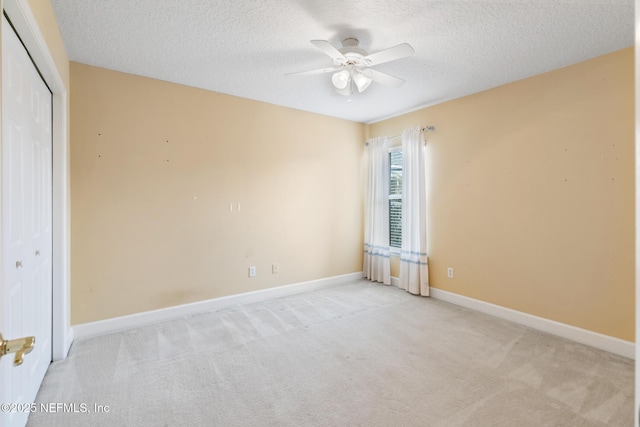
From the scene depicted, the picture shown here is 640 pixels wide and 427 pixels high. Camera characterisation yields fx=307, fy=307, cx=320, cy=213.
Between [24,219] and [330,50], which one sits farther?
[330,50]

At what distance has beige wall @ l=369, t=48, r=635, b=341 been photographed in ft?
8.30

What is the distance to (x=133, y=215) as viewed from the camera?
10.00 feet

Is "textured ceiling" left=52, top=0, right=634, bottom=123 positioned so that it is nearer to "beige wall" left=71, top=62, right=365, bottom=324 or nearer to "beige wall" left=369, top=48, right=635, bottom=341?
"beige wall" left=369, top=48, right=635, bottom=341

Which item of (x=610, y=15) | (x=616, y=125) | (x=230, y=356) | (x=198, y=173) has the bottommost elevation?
(x=230, y=356)

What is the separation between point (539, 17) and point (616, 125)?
1196 millimetres

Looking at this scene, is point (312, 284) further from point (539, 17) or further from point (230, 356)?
point (539, 17)

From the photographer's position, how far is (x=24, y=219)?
1.75m

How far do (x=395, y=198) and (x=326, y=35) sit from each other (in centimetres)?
264

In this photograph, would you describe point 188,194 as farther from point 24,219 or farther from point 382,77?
point 382,77

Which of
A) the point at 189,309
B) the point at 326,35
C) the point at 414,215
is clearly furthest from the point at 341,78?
the point at 189,309

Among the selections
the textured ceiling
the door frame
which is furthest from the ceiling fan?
the door frame

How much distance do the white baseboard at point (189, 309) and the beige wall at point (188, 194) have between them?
7 cm

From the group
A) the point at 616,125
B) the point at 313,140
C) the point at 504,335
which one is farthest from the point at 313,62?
the point at 504,335

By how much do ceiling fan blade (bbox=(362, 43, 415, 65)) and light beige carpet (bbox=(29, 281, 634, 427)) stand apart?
2.31 m
